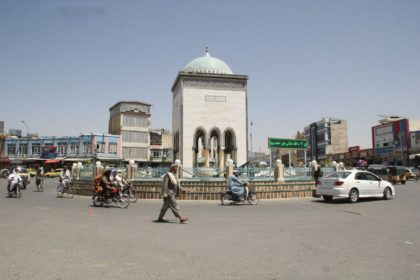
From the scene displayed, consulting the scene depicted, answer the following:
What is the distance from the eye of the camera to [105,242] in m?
6.90

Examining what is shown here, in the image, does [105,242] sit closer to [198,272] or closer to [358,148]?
[198,272]

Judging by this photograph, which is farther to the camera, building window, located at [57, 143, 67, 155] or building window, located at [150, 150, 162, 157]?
building window, located at [150, 150, 162, 157]

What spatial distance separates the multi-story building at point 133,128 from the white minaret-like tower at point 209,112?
111ft

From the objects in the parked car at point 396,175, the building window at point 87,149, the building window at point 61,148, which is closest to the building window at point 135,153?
the building window at point 87,149

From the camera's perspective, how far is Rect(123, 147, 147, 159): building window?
62.7m

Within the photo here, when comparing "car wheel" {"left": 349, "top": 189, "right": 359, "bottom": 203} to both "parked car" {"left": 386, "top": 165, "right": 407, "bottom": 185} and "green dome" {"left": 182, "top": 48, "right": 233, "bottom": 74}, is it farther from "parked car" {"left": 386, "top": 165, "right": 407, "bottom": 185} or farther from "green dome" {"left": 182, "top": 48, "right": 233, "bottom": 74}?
"parked car" {"left": 386, "top": 165, "right": 407, "bottom": 185}

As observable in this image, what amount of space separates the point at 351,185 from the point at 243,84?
17060mm

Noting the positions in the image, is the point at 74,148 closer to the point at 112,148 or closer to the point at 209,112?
the point at 112,148

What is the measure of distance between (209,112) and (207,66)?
13.0ft

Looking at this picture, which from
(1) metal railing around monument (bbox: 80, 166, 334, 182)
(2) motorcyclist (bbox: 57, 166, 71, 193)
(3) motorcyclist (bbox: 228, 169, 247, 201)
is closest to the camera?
(3) motorcyclist (bbox: 228, 169, 247, 201)

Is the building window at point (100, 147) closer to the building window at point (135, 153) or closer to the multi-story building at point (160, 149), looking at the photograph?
the building window at point (135, 153)

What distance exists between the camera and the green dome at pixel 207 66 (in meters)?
30.2

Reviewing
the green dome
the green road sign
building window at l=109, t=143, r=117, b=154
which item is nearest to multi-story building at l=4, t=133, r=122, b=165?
building window at l=109, t=143, r=117, b=154

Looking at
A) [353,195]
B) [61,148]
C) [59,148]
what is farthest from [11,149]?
[353,195]
